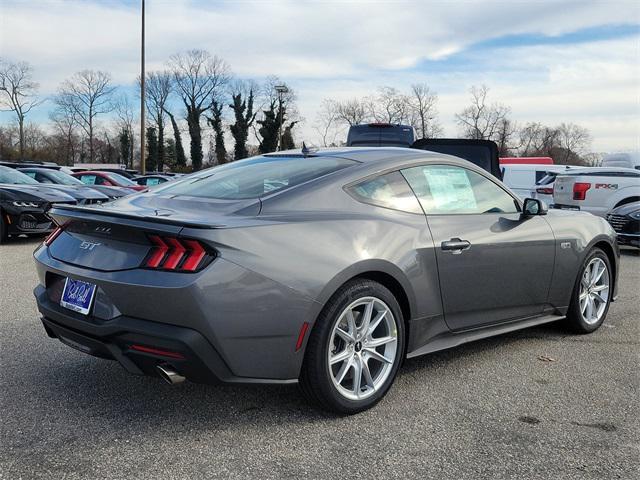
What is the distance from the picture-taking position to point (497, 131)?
237 feet

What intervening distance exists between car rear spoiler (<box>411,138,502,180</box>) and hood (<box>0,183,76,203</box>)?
581 cm

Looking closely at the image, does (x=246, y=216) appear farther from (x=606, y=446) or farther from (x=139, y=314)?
(x=606, y=446)

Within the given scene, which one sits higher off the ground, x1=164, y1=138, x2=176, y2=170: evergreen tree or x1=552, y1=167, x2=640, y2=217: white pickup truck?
x1=552, y1=167, x2=640, y2=217: white pickup truck

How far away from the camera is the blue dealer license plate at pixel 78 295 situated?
285 cm

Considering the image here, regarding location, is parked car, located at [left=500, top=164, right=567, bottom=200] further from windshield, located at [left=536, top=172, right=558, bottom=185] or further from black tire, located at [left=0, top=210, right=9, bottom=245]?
black tire, located at [left=0, top=210, right=9, bottom=245]

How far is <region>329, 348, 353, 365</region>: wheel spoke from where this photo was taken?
3.04m

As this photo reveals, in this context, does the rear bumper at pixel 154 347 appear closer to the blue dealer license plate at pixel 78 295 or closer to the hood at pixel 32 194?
the blue dealer license plate at pixel 78 295

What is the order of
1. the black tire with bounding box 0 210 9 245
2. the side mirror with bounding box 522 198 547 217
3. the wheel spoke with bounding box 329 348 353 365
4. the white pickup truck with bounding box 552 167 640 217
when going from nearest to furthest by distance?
1. the wheel spoke with bounding box 329 348 353 365
2. the side mirror with bounding box 522 198 547 217
3. the black tire with bounding box 0 210 9 245
4. the white pickup truck with bounding box 552 167 640 217

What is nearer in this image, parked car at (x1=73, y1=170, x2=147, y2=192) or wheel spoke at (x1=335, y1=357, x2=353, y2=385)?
wheel spoke at (x1=335, y1=357, x2=353, y2=385)

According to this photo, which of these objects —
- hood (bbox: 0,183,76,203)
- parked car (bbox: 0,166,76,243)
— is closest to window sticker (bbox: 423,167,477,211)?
parked car (bbox: 0,166,76,243)

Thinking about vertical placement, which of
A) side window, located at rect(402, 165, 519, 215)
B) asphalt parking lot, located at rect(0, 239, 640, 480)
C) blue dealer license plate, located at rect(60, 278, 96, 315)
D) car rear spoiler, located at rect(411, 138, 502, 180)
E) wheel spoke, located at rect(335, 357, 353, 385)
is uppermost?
car rear spoiler, located at rect(411, 138, 502, 180)

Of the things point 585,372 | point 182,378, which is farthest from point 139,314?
point 585,372

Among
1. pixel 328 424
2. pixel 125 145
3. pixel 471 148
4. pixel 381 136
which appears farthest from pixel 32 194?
pixel 125 145

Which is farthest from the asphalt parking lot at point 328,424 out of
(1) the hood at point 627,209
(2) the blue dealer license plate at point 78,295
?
(1) the hood at point 627,209
